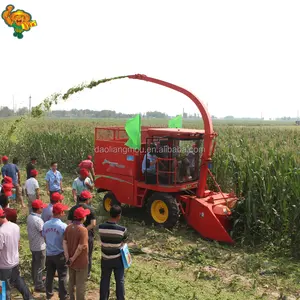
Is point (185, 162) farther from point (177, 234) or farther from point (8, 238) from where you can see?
point (8, 238)

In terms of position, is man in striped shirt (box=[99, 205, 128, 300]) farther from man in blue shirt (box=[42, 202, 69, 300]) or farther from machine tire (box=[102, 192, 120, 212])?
machine tire (box=[102, 192, 120, 212])

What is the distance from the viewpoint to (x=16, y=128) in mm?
10250

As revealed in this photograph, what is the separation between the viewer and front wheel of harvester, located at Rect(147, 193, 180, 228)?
8492 millimetres

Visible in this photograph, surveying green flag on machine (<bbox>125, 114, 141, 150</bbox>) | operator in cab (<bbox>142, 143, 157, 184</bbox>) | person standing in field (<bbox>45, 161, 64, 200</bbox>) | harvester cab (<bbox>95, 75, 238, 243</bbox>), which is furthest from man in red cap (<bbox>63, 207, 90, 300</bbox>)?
person standing in field (<bbox>45, 161, 64, 200</bbox>)

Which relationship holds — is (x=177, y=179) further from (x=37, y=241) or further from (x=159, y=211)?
(x=37, y=241)

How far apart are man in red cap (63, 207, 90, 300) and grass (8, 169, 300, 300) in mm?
713

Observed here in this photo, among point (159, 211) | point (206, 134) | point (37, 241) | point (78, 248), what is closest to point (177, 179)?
point (159, 211)

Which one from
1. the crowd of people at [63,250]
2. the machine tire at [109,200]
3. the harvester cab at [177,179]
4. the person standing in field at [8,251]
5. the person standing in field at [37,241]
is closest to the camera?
the person standing in field at [8,251]

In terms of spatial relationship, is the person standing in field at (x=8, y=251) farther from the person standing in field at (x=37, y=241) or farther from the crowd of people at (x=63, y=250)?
the person standing in field at (x=37, y=241)

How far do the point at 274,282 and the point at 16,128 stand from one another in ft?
25.4

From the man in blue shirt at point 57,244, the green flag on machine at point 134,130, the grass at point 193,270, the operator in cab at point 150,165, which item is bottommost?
the grass at point 193,270

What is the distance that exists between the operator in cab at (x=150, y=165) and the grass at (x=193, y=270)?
1236 mm

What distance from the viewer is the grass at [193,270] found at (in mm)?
5672

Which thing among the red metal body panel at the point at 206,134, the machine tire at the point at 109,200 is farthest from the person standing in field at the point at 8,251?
the machine tire at the point at 109,200
